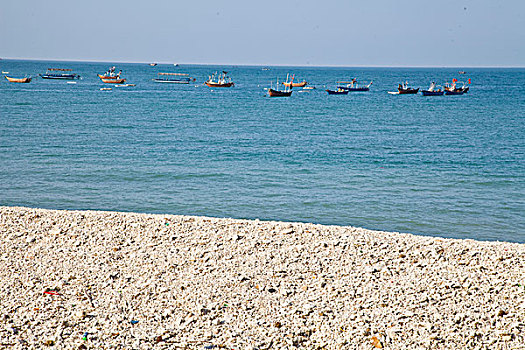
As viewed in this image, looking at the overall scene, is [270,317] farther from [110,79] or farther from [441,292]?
[110,79]

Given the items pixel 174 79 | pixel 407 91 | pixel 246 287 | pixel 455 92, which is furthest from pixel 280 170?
pixel 174 79

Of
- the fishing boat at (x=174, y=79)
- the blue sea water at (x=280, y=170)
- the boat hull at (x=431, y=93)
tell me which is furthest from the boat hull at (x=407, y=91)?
the fishing boat at (x=174, y=79)

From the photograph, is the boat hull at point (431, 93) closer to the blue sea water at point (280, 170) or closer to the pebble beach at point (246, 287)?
the blue sea water at point (280, 170)

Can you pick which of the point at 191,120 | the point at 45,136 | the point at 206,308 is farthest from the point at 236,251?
the point at 191,120

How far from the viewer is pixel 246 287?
28.6ft

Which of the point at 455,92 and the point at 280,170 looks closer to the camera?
the point at 280,170

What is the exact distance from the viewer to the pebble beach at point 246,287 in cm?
727

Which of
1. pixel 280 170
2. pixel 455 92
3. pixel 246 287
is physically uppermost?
pixel 246 287

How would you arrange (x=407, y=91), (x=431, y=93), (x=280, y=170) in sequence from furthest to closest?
(x=407, y=91), (x=431, y=93), (x=280, y=170)

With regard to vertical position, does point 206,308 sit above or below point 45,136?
above

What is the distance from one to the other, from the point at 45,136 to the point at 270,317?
28708 mm

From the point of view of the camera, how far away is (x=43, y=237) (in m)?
10.7

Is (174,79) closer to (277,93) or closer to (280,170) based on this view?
(277,93)

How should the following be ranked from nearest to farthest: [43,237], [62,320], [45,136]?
[62,320], [43,237], [45,136]
